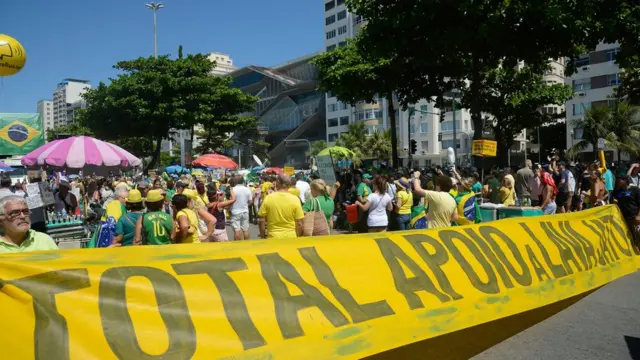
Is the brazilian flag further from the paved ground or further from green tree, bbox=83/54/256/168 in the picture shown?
green tree, bbox=83/54/256/168

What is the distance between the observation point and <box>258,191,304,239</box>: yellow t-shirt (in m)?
6.54

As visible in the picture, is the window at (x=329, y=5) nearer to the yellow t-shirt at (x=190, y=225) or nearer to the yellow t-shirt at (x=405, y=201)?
the yellow t-shirt at (x=405, y=201)

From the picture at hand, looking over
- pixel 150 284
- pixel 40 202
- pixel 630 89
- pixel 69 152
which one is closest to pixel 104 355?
pixel 150 284

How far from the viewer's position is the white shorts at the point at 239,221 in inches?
387

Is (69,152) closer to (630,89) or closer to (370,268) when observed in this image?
(370,268)

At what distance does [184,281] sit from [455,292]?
226cm

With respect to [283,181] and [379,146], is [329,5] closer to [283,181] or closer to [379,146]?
[379,146]

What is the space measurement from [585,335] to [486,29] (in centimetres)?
1155

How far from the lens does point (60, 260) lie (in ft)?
9.58

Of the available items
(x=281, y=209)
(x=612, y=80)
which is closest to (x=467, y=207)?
(x=281, y=209)

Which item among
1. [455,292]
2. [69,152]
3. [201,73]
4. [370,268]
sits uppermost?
[201,73]

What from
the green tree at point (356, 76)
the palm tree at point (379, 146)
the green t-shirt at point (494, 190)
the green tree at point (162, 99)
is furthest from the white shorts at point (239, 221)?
the palm tree at point (379, 146)

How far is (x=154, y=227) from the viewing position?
18.3ft

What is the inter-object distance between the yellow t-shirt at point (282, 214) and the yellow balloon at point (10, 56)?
219 inches
